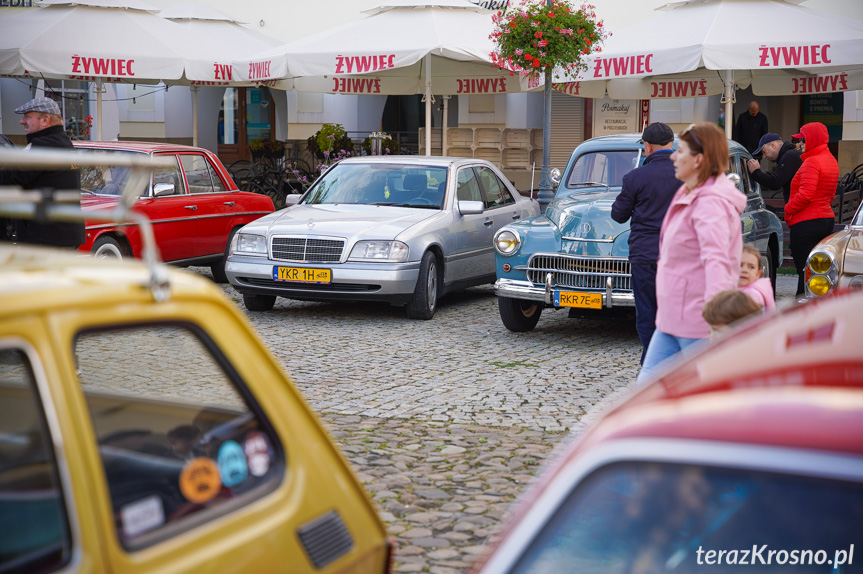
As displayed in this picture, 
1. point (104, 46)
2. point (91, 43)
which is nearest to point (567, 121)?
point (104, 46)

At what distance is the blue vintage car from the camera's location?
8531 mm

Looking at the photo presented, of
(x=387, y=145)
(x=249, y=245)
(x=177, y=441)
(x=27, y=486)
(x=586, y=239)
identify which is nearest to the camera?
(x=27, y=486)

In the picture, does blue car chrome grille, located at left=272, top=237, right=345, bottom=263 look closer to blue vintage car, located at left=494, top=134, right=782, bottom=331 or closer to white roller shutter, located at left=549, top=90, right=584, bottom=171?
blue vintage car, located at left=494, top=134, right=782, bottom=331

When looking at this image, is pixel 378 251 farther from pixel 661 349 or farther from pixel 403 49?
pixel 403 49

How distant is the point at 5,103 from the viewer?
72.9 feet

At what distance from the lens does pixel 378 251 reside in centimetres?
950

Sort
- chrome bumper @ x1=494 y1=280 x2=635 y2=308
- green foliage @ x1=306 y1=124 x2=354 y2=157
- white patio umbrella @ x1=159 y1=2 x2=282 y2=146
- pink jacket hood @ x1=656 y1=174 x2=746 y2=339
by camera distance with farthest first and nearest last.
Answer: green foliage @ x1=306 y1=124 x2=354 y2=157, white patio umbrella @ x1=159 y1=2 x2=282 y2=146, chrome bumper @ x1=494 y1=280 x2=635 y2=308, pink jacket hood @ x1=656 y1=174 x2=746 y2=339

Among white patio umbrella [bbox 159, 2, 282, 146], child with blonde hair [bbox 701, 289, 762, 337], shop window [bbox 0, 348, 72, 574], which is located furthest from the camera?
white patio umbrella [bbox 159, 2, 282, 146]

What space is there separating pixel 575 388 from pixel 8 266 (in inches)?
220

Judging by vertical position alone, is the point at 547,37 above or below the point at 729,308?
above

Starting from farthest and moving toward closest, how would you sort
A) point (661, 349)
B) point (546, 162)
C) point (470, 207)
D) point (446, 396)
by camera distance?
point (546, 162)
point (470, 207)
point (446, 396)
point (661, 349)

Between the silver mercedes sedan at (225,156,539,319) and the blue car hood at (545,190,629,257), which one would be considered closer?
the blue car hood at (545,190,629,257)

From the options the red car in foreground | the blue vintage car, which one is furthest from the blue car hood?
the red car in foreground

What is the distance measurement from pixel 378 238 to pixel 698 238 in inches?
207
